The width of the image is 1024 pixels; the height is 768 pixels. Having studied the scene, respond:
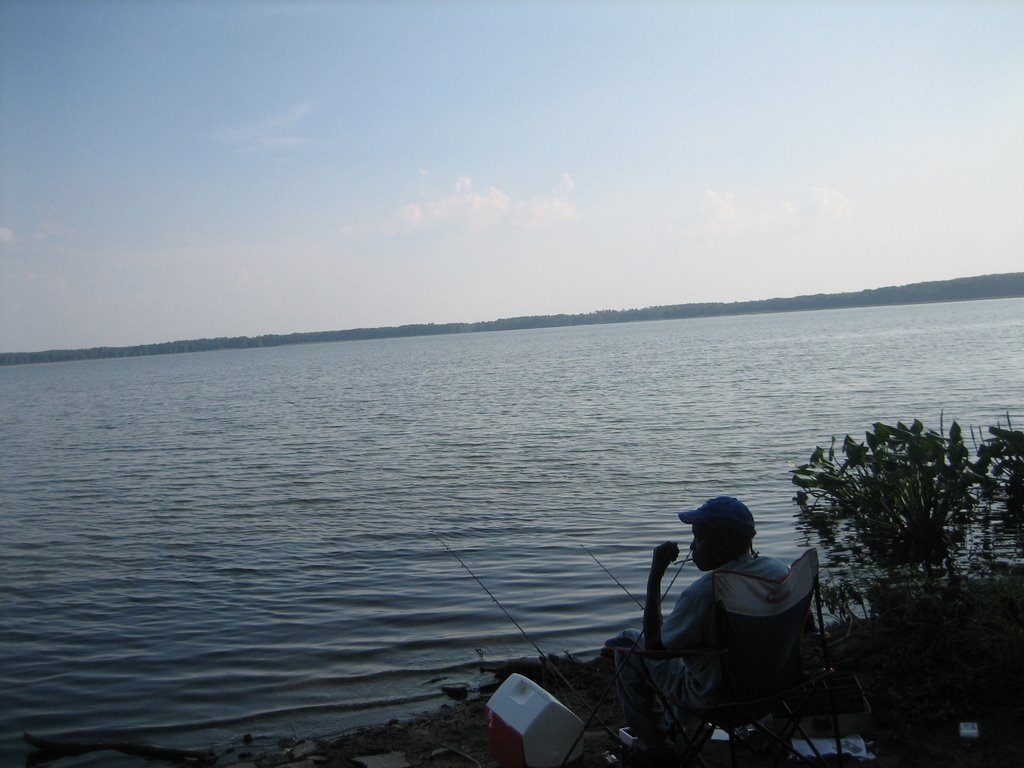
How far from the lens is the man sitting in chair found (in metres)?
4.24

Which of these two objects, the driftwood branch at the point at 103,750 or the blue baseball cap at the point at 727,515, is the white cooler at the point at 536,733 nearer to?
the blue baseball cap at the point at 727,515

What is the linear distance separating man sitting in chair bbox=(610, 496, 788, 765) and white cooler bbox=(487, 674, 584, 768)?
0.37m

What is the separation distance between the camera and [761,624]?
413cm

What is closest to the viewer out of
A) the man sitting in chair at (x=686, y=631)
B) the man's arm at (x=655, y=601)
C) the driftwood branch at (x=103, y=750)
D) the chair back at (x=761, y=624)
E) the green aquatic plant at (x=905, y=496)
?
the chair back at (x=761, y=624)

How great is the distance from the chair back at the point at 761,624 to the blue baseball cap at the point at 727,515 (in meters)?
0.32

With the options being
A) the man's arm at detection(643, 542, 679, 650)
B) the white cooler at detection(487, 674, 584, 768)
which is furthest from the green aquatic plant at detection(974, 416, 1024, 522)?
the man's arm at detection(643, 542, 679, 650)

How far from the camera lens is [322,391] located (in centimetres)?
5359

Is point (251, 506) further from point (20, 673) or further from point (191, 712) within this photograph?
point (191, 712)

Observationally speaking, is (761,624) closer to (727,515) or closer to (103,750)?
(727,515)

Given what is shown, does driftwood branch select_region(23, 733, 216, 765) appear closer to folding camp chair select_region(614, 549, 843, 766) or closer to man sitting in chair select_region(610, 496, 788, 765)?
man sitting in chair select_region(610, 496, 788, 765)

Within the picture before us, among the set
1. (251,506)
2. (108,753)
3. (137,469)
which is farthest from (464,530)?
(137,469)

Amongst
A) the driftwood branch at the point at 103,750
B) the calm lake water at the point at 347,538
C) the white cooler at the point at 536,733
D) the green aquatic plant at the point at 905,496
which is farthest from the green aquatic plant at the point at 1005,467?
the driftwood branch at the point at 103,750

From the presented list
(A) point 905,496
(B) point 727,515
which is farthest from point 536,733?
(A) point 905,496

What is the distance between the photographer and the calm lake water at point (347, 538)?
8.02m
